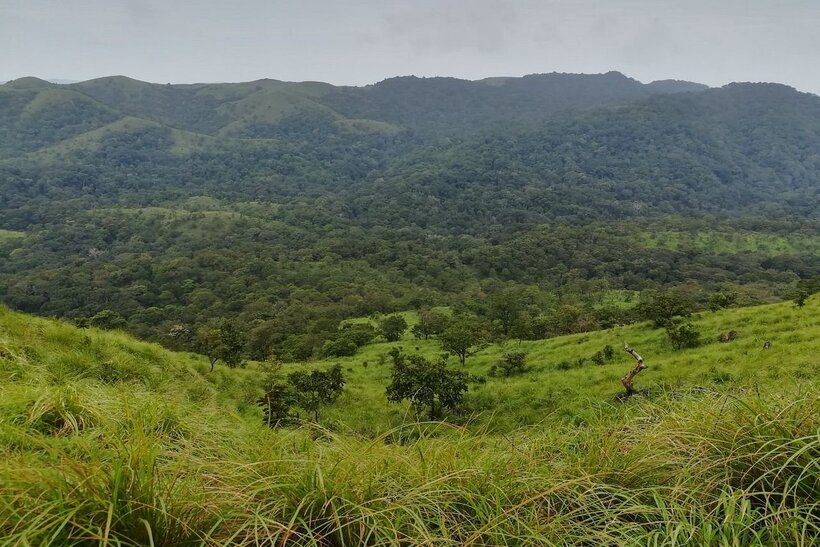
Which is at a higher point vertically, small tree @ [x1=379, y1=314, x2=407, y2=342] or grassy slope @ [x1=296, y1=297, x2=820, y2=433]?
grassy slope @ [x1=296, y1=297, x2=820, y2=433]

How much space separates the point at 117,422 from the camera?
12.2 feet

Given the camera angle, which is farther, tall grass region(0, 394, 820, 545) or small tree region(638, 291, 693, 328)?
small tree region(638, 291, 693, 328)

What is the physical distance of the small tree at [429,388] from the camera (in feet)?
74.6

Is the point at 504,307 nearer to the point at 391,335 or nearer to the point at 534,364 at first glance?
the point at 391,335

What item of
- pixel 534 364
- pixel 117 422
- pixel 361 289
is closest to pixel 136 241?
pixel 361 289

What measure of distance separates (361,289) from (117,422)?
3027 inches

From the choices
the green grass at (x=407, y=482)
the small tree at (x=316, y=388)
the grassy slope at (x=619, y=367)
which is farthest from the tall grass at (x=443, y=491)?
the small tree at (x=316, y=388)

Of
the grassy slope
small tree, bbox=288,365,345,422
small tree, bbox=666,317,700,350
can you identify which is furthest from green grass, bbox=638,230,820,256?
small tree, bbox=288,365,345,422

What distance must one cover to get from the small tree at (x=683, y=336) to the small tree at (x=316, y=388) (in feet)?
56.2

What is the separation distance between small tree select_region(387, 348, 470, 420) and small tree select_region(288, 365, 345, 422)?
10.5 feet

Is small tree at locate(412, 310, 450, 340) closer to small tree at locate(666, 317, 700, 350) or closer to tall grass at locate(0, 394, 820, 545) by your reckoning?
small tree at locate(666, 317, 700, 350)

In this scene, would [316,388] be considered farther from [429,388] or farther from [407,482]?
[407,482]

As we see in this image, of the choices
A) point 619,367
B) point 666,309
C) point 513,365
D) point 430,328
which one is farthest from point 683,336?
point 430,328

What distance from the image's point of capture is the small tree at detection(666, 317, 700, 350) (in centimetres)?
2345
